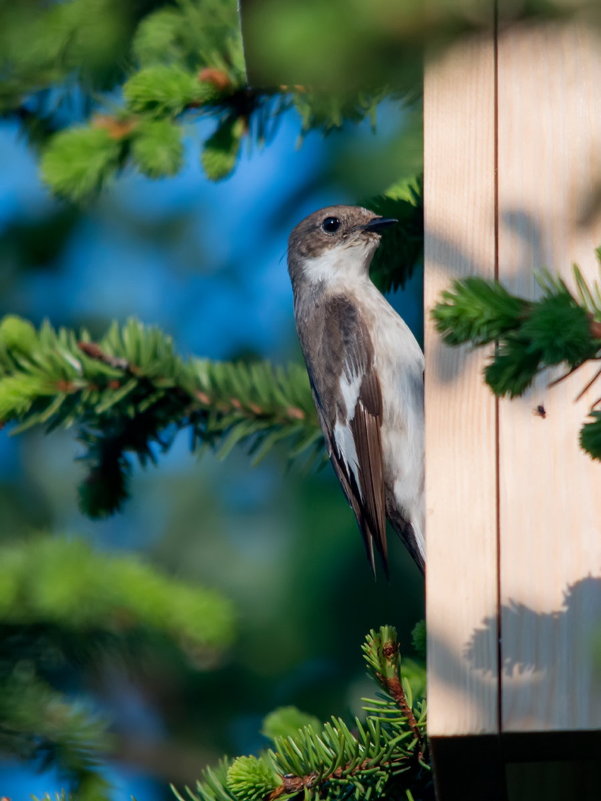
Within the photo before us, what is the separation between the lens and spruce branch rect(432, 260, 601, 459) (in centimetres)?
160

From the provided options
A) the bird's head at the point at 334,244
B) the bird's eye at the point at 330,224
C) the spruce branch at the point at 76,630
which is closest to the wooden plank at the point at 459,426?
the spruce branch at the point at 76,630

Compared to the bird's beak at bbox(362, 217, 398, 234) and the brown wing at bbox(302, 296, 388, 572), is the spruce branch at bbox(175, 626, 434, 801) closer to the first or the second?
the brown wing at bbox(302, 296, 388, 572)

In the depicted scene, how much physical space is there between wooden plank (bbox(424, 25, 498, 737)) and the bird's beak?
0.89m

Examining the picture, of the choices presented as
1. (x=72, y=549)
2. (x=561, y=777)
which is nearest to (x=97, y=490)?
(x=72, y=549)

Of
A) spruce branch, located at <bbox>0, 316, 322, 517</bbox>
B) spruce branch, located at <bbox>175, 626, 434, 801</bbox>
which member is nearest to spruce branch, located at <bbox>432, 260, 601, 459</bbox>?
spruce branch, located at <bbox>175, 626, 434, 801</bbox>

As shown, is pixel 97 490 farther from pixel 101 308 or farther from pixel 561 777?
pixel 101 308

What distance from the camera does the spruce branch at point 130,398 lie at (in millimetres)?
3354

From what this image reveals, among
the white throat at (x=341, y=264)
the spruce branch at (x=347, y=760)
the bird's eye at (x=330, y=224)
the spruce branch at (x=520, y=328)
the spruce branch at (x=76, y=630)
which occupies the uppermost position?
the bird's eye at (x=330, y=224)

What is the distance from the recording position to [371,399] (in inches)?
159

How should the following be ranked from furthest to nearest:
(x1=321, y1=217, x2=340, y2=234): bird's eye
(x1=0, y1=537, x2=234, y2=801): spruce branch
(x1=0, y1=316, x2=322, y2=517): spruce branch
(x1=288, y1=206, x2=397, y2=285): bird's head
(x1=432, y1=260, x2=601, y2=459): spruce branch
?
(x1=321, y1=217, x2=340, y2=234): bird's eye, (x1=288, y1=206, x2=397, y2=285): bird's head, (x1=0, y1=316, x2=322, y2=517): spruce branch, (x1=0, y1=537, x2=234, y2=801): spruce branch, (x1=432, y1=260, x2=601, y2=459): spruce branch

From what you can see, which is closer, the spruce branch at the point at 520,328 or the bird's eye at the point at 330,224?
the spruce branch at the point at 520,328

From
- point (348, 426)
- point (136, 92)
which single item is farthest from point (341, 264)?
point (136, 92)

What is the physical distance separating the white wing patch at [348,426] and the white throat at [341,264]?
43 cm

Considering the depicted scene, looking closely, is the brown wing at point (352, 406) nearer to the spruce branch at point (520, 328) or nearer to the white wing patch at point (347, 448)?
the white wing patch at point (347, 448)
